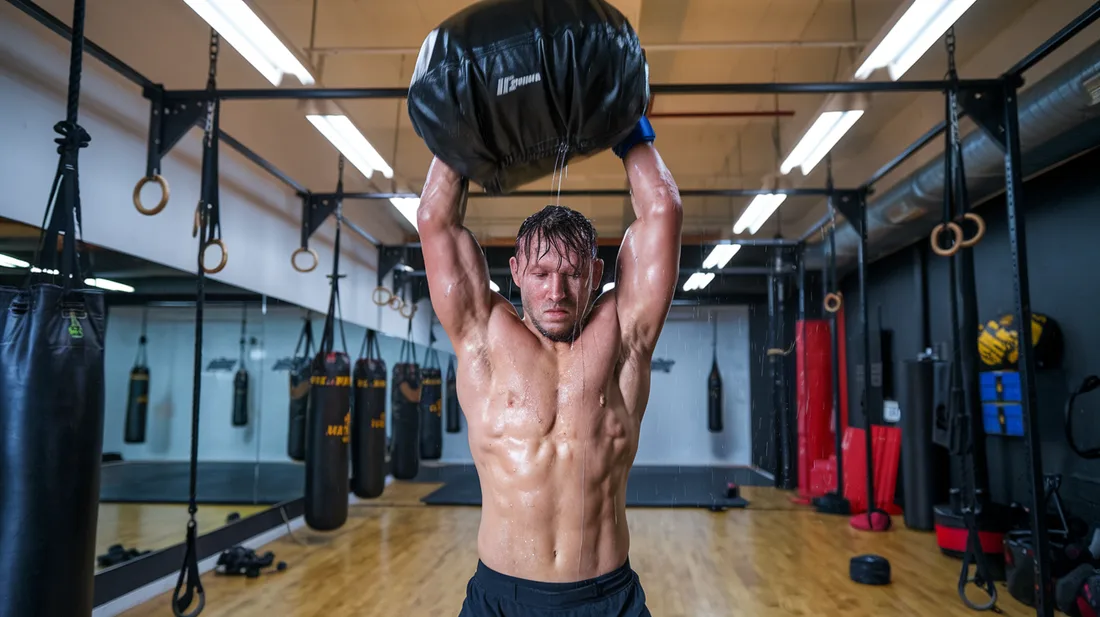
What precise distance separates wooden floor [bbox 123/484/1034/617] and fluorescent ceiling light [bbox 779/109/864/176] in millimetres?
2485

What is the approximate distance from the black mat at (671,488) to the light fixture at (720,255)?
2268mm

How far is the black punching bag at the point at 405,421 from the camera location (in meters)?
6.55

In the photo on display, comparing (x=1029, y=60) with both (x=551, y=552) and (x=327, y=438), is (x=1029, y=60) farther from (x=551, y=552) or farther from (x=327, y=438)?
(x=327, y=438)

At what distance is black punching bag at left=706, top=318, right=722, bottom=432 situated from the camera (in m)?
8.71

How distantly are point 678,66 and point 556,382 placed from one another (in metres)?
4.06

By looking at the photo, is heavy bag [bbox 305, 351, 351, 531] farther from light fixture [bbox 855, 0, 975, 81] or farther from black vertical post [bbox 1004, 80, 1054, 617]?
black vertical post [bbox 1004, 80, 1054, 617]

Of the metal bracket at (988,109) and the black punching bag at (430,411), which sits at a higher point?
the metal bracket at (988,109)

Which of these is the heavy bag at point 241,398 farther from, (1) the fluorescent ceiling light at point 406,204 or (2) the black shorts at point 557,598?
(2) the black shorts at point 557,598

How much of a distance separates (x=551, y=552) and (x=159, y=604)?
120 inches

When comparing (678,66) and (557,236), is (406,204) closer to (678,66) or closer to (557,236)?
(678,66)

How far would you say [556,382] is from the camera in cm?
139

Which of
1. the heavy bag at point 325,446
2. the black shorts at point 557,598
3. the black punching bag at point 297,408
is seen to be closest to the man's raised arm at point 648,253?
the black shorts at point 557,598

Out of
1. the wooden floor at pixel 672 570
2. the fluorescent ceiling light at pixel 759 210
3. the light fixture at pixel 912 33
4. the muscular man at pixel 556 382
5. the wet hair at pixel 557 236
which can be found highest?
the light fixture at pixel 912 33

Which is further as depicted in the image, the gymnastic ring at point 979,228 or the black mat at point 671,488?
the black mat at point 671,488
